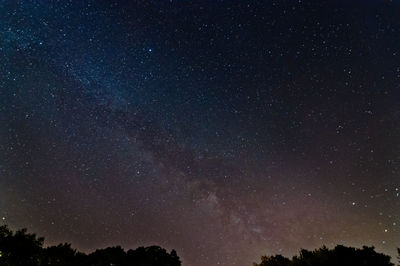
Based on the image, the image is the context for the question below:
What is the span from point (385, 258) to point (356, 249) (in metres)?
2.28

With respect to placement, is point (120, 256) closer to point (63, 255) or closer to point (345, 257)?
point (63, 255)

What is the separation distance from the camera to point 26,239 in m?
30.8

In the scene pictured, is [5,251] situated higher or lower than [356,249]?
lower

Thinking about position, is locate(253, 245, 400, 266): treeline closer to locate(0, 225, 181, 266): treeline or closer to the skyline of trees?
the skyline of trees

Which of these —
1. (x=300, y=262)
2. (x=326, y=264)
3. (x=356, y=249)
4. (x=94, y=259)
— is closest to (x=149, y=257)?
(x=94, y=259)

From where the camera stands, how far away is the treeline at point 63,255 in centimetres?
3005

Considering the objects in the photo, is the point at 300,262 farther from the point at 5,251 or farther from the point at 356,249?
the point at 5,251

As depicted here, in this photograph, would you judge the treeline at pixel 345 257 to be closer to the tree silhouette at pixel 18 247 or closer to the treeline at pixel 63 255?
the treeline at pixel 63 255

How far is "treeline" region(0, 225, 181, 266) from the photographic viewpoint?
30.0 meters

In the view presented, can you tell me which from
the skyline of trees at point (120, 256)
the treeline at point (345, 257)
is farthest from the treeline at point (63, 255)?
the treeline at point (345, 257)

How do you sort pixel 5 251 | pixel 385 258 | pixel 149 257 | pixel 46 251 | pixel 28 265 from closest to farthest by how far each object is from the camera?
pixel 385 258, pixel 5 251, pixel 28 265, pixel 46 251, pixel 149 257

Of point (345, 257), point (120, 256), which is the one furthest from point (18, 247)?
point (345, 257)

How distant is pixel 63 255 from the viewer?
36656 mm

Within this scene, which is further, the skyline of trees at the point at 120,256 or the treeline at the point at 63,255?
the treeline at the point at 63,255
